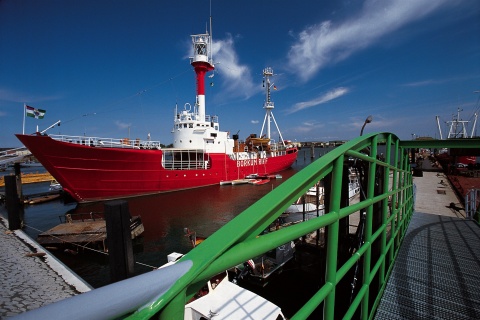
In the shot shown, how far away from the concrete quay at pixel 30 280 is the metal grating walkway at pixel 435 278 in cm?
626

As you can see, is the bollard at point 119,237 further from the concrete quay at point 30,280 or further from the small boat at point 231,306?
the concrete quay at point 30,280

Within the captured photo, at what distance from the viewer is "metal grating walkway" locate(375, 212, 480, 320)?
2.70 metres

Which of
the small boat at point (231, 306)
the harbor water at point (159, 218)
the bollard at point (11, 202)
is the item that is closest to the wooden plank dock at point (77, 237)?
the harbor water at point (159, 218)

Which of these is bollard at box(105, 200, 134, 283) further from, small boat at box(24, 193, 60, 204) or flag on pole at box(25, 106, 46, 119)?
small boat at box(24, 193, 60, 204)

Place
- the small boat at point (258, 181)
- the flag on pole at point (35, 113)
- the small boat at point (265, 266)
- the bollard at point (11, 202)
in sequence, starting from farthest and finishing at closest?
the small boat at point (258, 181), the flag on pole at point (35, 113), the bollard at point (11, 202), the small boat at point (265, 266)

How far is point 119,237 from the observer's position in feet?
15.9

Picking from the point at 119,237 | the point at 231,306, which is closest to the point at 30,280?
the point at 119,237

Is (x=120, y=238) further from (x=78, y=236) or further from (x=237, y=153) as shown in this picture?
(x=237, y=153)

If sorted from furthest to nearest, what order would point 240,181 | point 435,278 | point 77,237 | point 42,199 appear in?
point 240,181
point 42,199
point 77,237
point 435,278

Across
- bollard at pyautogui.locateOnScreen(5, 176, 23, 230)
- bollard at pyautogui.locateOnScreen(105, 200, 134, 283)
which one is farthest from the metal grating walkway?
bollard at pyautogui.locateOnScreen(5, 176, 23, 230)

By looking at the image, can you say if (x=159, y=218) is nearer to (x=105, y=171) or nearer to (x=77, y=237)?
(x=77, y=237)

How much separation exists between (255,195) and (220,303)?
17.0m

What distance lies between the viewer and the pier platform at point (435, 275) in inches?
107

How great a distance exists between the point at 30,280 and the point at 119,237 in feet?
10.1
